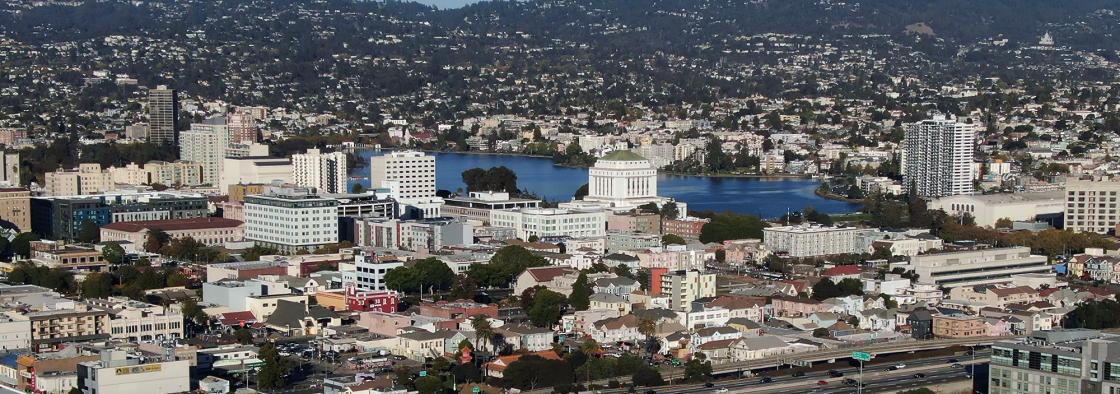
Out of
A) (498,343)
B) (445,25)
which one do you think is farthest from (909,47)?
(498,343)

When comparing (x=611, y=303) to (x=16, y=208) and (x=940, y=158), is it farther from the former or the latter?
(x=940, y=158)

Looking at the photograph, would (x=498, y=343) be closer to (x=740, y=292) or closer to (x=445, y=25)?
(x=740, y=292)

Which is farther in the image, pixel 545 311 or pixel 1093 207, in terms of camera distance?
pixel 1093 207

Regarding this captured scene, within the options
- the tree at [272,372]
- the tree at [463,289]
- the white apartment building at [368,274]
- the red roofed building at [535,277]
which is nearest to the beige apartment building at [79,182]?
the white apartment building at [368,274]

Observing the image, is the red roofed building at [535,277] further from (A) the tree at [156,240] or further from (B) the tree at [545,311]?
(A) the tree at [156,240]

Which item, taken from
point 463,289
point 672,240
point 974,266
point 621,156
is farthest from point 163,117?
point 974,266

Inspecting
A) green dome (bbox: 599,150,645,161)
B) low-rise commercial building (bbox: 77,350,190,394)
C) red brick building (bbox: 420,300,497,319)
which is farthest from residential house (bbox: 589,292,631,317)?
green dome (bbox: 599,150,645,161)
